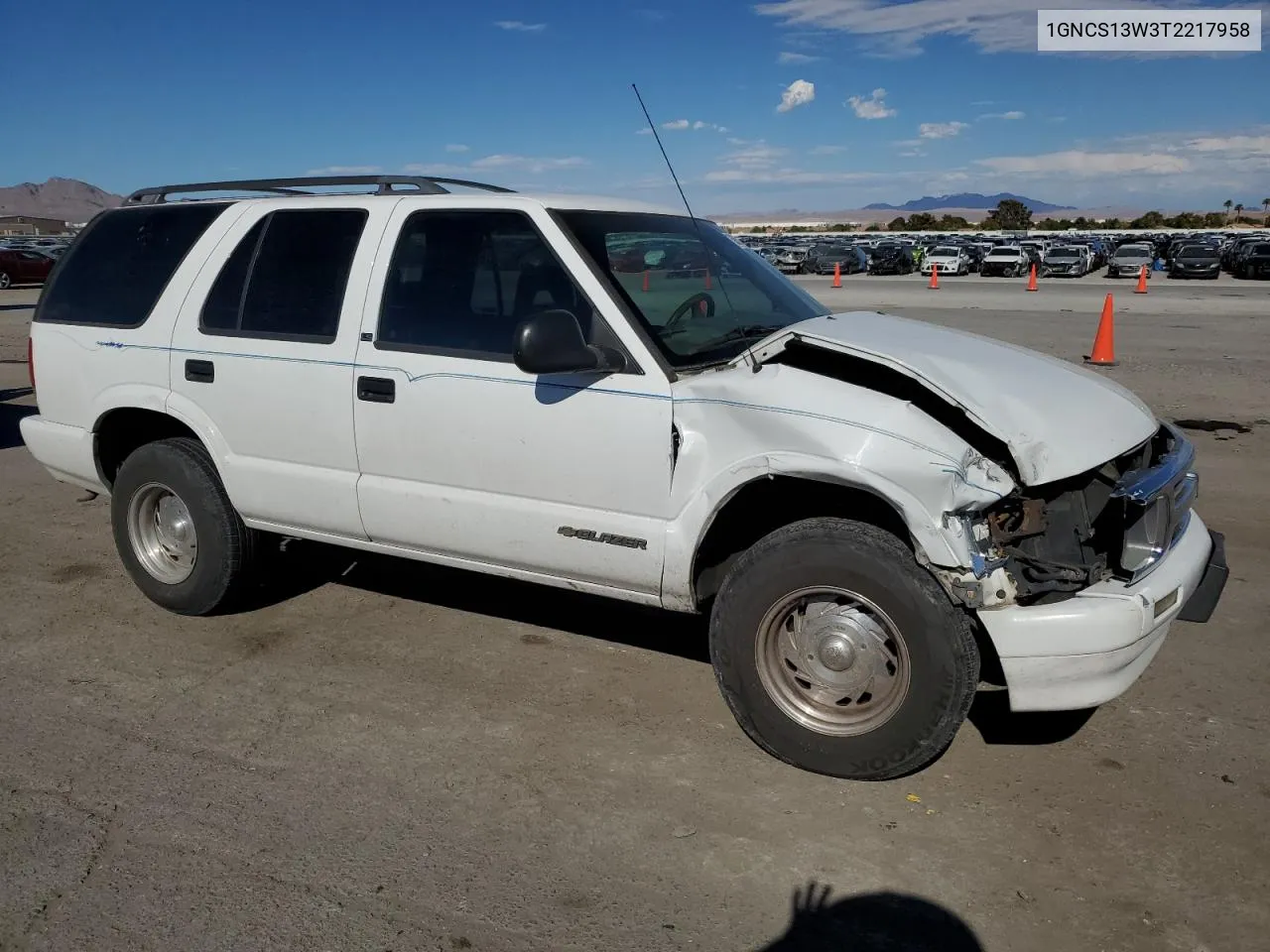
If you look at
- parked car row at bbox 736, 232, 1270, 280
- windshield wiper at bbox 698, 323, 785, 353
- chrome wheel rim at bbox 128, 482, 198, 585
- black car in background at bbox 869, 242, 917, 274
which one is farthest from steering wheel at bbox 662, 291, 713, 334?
A: black car in background at bbox 869, 242, 917, 274

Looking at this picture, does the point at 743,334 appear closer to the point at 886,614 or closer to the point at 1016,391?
the point at 1016,391

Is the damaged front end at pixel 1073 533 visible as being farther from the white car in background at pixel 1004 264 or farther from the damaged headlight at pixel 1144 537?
the white car in background at pixel 1004 264

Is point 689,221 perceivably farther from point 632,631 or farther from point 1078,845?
point 1078,845

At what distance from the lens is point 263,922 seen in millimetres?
3002

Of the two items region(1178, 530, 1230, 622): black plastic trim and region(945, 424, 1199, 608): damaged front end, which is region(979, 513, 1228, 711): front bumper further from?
region(1178, 530, 1230, 622): black plastic trim

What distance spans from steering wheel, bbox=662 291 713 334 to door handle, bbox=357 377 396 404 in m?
1.16

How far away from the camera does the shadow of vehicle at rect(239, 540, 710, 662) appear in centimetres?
520

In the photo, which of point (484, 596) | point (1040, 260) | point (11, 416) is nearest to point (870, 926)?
point (484, 596)

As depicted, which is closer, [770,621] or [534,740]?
[770,621]

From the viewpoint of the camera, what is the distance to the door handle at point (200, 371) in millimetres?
4934

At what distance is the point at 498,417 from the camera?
4.19m

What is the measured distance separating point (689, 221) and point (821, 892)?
3068mm

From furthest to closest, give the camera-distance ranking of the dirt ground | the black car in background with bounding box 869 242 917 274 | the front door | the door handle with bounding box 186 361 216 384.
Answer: the black car in background with bounding box 869 242 917 274
the door handle with bounding box 186 361 216 384
the front door
the dirt ground

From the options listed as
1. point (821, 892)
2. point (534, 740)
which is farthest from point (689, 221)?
point (821, 892)
